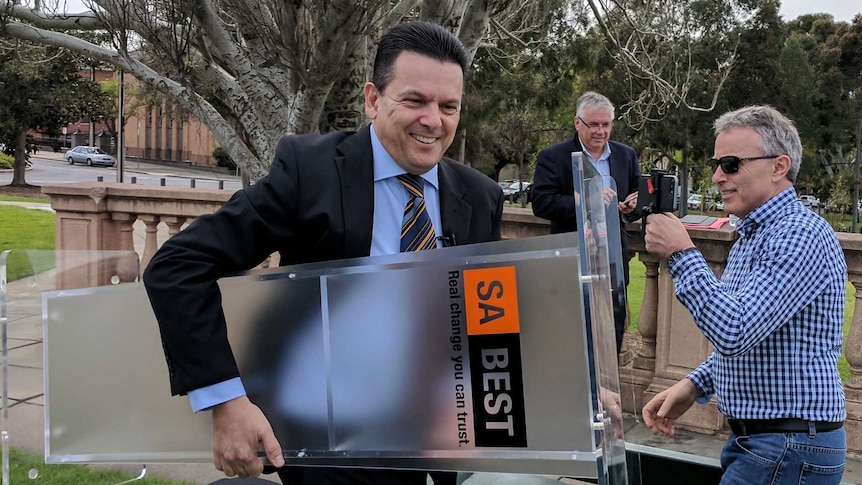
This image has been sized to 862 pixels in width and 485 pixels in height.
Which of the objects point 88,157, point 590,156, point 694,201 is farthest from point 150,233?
point 694,201

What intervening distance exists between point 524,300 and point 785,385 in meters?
1.12

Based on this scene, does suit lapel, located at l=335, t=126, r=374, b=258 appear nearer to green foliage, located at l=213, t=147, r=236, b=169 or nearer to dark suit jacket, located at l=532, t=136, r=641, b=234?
dark suit jacket, located at l=532, t=136, r=641, b=234

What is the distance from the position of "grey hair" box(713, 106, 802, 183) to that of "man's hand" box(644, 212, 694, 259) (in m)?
0.38

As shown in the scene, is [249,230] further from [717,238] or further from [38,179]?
[38,179]

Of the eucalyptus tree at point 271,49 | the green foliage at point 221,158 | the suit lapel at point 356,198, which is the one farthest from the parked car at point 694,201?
the suit lapel at point 356,198

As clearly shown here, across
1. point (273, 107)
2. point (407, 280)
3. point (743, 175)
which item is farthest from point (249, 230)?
point (273, 107)

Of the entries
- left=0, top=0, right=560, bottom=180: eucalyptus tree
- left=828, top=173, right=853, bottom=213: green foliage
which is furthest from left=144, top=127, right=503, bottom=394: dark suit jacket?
left=828, top=173, right=853, bottom=213: green foliage

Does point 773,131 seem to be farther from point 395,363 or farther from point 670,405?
point 395,363

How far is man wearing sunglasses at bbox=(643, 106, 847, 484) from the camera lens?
216 cm

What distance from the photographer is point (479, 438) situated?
1.68 metres

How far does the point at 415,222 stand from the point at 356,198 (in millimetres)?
183

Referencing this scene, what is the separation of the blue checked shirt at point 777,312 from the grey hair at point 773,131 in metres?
0.11

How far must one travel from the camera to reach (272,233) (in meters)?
1.79

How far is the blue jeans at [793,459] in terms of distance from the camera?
7.28 feet
